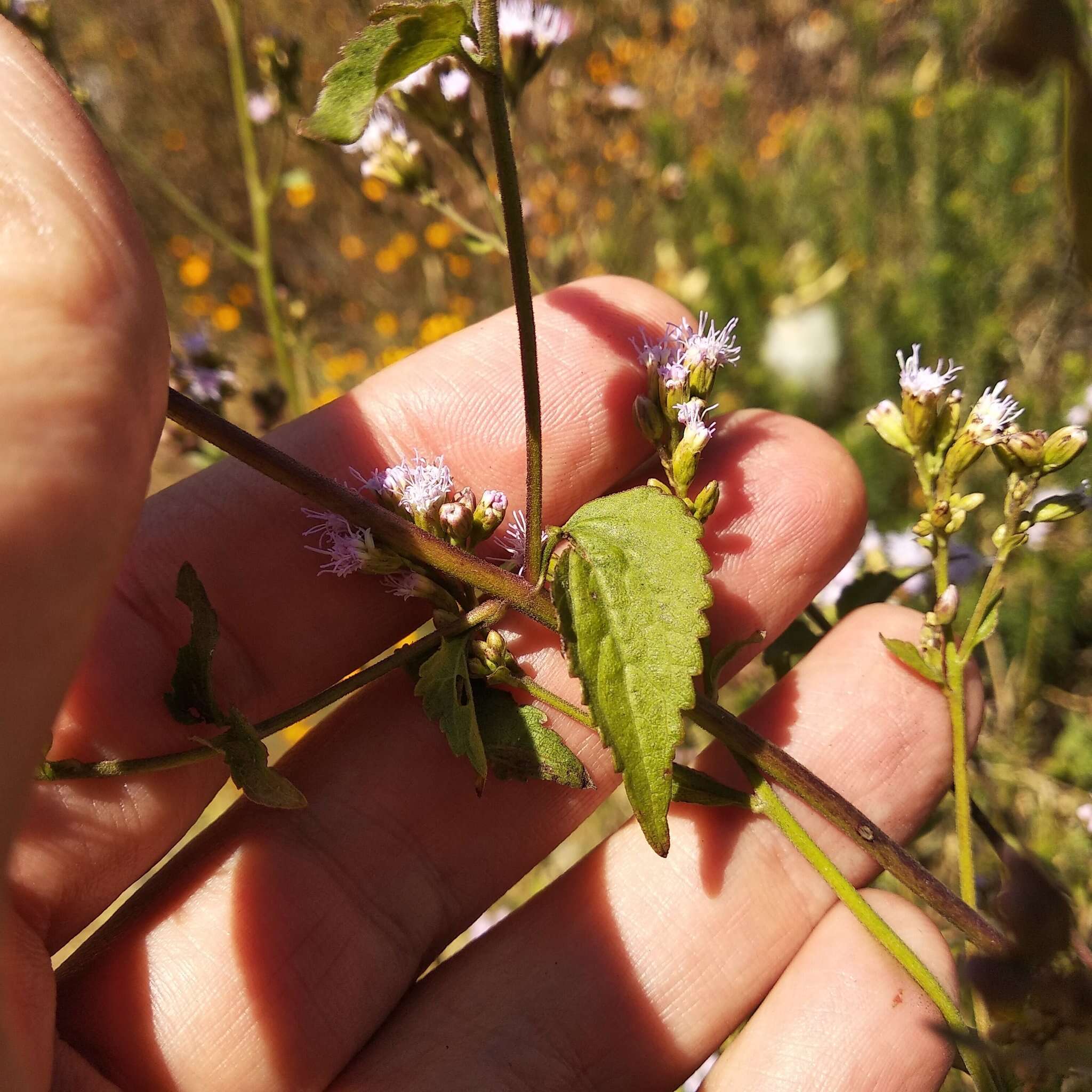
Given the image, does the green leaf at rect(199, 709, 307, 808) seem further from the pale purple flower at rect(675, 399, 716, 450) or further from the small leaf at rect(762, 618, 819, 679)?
the small leaf at rect(762, 618, 819, 679)

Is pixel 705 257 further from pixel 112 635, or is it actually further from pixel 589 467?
pixel 112 635

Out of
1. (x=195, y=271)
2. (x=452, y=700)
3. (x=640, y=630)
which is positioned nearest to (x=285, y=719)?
(x=452, y=700)

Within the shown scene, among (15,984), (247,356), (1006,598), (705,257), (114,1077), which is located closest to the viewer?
(15,984)

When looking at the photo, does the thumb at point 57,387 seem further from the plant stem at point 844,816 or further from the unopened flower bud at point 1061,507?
the unopened flower bud at point 1061,507

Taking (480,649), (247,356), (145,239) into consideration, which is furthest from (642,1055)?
(247,356)

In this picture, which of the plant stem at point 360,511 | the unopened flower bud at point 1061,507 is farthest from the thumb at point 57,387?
the unopened flower bud at point 1061,507
